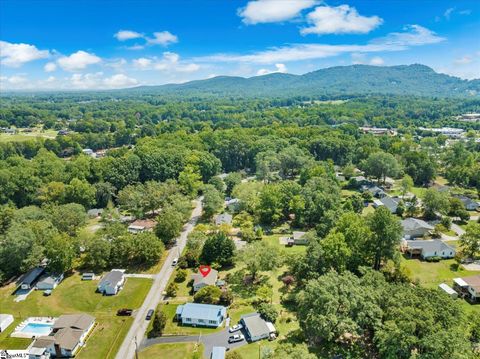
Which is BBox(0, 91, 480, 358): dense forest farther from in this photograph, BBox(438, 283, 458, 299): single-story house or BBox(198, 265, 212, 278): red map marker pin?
BBox(438, 283, 458, 299): single-story house

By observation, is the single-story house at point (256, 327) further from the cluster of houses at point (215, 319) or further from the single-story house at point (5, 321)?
the single-story house at point (5, 321)

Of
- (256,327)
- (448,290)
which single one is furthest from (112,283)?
(448,290)

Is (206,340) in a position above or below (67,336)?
below

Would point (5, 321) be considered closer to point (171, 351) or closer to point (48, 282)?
point (48, 282)

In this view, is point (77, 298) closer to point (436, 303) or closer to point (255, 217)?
point (255, 217)

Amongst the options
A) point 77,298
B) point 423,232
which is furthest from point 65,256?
point 423,232

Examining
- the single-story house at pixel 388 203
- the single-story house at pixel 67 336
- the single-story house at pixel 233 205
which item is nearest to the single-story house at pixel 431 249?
the single-story house at pixel 388 203
